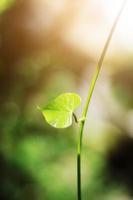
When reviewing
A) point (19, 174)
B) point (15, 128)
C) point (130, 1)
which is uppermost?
point (130, 1)

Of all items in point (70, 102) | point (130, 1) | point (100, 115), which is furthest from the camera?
point (100, 115)

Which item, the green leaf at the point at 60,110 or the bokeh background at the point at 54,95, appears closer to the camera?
the green leaf at the point at 60,110

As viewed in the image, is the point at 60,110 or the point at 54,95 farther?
the point at 54,95

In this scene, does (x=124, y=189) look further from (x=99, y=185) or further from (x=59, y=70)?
(x=59, y=70)

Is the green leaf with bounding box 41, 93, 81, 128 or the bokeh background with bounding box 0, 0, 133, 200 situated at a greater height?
the green leaf with bounding box 41, 93, 81, 128

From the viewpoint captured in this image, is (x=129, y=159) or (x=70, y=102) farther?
(x=129, y=159)

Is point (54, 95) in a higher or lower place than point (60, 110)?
lower

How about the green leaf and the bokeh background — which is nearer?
the green leaf

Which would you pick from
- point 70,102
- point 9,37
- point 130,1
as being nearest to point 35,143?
point 9,37
